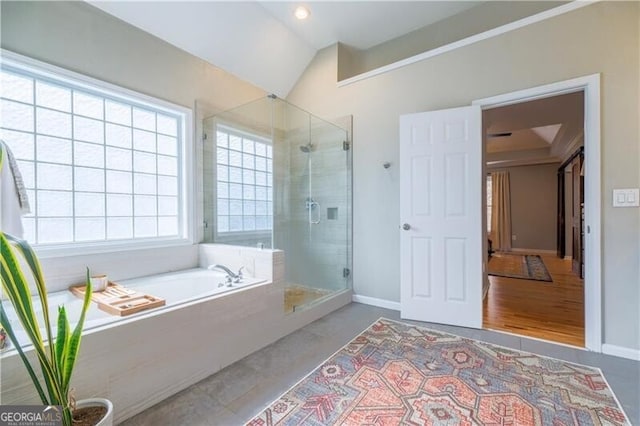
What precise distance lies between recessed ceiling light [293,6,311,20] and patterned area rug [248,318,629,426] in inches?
129

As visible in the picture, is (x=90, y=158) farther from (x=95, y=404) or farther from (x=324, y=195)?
(x=324, y=195)

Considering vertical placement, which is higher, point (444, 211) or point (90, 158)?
point (90, 158)

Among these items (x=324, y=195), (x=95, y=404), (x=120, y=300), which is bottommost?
(x=95, y=404)

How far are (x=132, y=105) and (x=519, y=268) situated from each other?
6.28 m

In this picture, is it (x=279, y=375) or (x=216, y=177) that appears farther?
(x=216, y=177)

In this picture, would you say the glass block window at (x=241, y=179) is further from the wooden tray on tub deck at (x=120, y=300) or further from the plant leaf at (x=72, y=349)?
the plant leaf at (x=72, y=349)

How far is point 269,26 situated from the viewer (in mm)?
3078

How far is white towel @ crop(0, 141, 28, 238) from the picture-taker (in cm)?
158

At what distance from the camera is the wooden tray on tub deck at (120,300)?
1657mm

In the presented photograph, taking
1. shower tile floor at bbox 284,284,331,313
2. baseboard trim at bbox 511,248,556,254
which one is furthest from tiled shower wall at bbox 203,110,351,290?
baseboard trim at bbox 511,248,556,254

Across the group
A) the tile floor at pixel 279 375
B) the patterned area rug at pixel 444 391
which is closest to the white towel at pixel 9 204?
the tile floor at pixel 279 375

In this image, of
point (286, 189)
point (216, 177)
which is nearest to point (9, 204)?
point (216, 177)

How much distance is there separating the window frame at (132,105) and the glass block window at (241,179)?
298 mm

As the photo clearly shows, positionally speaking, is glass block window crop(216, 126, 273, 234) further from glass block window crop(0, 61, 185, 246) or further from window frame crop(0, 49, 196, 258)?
glass block window crop(0, 61, 185, 246)
